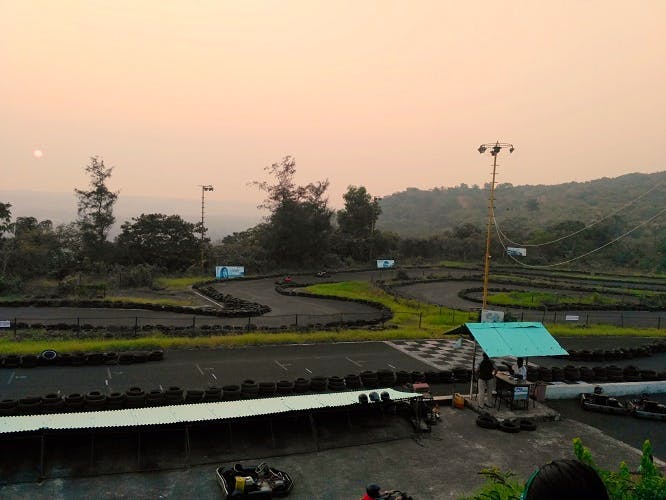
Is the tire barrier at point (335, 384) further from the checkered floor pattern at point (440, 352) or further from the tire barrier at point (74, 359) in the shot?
the tire barrier at point (74, 359)

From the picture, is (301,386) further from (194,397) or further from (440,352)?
(440,352)

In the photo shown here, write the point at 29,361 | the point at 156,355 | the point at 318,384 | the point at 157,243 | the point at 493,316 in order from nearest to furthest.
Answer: the point at 318,384
the point at 29,361
the point at 156,355
the point at 493,316
the point at 157,243

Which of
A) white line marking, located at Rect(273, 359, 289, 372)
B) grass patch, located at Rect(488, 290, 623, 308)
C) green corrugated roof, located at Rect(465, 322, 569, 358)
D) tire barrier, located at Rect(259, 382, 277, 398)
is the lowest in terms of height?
white line marking, located at Rect(273, 359, 289, 372)

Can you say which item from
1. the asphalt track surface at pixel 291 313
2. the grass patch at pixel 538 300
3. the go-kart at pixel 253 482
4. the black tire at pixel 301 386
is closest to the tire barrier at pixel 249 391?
the black tire at pixel 301 386

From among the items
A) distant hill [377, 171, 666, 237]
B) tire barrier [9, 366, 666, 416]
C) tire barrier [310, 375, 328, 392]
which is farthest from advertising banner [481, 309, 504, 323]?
distant hill [377, 171, 666, 237]

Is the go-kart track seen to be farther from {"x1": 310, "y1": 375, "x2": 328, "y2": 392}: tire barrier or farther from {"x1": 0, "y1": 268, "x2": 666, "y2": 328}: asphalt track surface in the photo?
{"x1": 310, "y1": 375, "x2": 328, "y2": 392}: tire barrier

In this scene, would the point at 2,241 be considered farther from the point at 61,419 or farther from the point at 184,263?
the point at 61,419

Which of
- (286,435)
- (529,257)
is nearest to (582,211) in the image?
(529,257)

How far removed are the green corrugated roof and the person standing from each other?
313 millimetres

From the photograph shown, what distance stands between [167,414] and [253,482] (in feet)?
10.3

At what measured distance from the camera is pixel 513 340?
671 inches

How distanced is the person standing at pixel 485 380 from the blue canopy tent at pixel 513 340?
0.28 meters

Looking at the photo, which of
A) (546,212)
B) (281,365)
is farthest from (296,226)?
(546,212)

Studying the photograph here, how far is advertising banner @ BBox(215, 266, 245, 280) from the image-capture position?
5581 cm
